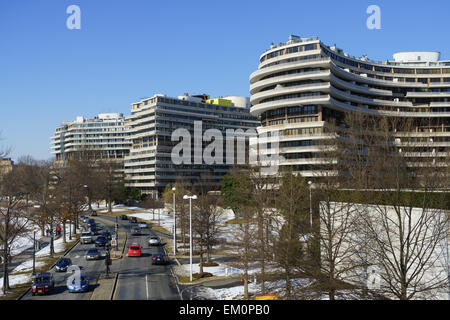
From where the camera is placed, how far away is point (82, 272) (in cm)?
3791

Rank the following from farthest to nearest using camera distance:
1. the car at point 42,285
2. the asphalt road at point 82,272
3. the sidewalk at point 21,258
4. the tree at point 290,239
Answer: the sidewalk at point 21,258 < the car at point 42,285 < the asphalt road at point 82,272 < the tree at point 290,239

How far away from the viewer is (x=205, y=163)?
460ft

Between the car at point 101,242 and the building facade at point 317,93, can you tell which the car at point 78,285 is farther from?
the building facade at point 317,93

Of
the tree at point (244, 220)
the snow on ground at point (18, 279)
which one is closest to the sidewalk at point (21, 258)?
the snow on ground at point (18, 279)

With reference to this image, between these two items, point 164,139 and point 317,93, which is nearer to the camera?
point 317,93

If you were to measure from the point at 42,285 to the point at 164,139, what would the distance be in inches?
4084

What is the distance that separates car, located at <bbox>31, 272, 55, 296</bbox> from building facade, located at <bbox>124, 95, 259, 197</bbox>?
9118 centimetres

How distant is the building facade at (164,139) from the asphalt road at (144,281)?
79.9 meters

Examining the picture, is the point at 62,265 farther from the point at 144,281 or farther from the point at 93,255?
the point at 144,281

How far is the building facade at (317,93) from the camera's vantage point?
254ft

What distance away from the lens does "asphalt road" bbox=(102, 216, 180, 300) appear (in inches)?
1148

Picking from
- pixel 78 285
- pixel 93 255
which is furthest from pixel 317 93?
pixel 78 285

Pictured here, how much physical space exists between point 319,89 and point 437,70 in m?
47.0

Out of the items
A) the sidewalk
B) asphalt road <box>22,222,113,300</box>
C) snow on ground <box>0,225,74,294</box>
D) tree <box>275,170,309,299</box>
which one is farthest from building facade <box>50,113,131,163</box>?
tree <box>275,170,309,299</box>
